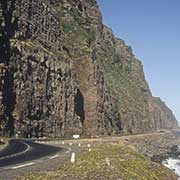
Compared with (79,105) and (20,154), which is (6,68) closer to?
(79,105)

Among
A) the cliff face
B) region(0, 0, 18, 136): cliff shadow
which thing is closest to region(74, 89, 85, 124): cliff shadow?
the cliff face

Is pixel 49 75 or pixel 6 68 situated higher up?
pixel 49 75

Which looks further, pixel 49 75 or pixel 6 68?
pixel 49 75

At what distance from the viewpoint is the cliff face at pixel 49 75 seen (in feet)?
291

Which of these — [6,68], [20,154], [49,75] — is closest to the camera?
[20,154]

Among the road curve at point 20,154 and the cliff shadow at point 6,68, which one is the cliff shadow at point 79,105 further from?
the road curve at point 20,154

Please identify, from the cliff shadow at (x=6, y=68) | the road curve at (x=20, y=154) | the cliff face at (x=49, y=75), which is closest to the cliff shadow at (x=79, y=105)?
the cliff face at (x=49, y=75)

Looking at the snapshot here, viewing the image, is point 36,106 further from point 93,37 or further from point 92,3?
point 92,3

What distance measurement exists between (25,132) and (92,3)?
105 meters

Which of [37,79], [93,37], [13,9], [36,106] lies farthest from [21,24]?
[93,37]

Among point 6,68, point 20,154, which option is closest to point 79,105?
point 6,68

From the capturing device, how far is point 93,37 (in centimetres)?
15450

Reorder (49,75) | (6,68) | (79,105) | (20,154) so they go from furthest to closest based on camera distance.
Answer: (79,105)
(49,75)
(6,68)
(20,154)

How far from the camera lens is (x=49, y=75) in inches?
4161
